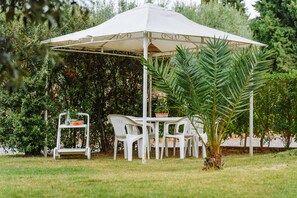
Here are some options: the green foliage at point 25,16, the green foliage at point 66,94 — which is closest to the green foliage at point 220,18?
the green foliage at point 66,94

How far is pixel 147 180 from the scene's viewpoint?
8125 mm

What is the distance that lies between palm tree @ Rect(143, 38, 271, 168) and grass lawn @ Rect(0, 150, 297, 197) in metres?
0.94

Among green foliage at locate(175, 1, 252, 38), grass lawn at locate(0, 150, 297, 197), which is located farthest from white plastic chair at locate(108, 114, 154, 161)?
green foliage at locate(175, 1, 252, 38)

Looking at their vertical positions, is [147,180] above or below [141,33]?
below

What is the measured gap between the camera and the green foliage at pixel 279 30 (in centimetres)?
3112

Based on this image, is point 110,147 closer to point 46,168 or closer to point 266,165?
point 46,168

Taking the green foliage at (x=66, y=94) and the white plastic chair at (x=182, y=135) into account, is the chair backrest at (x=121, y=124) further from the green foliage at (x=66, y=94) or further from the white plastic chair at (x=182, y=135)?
the green foliage at (x=66, y=94)

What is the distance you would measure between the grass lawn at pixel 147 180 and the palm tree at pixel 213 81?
0.94m

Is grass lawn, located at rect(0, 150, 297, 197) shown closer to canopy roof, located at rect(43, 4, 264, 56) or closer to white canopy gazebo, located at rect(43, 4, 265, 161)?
white canopy gazebo, located at rect(43, 4, 265, 161)

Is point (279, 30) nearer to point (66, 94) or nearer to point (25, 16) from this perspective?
point (66, 94)

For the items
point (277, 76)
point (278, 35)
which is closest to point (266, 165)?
point (277, 76)

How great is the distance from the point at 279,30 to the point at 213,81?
22696 mm

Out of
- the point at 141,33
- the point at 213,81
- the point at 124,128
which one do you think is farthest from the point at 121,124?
the point at 213,81

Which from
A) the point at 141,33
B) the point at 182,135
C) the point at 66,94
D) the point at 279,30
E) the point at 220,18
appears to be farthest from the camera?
the point at 279,30
